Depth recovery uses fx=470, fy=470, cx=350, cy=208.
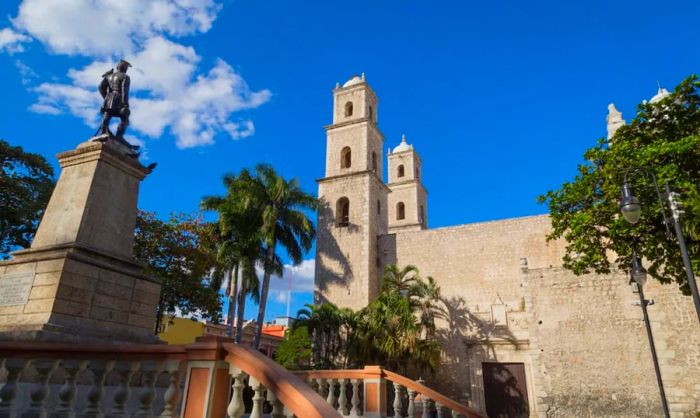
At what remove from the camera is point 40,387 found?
4.36 m

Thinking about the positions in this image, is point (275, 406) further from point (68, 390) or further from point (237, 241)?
point (237, 241)

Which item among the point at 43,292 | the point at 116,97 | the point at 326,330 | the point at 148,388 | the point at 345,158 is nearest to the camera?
the point at 148,388

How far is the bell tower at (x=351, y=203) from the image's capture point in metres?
26.1

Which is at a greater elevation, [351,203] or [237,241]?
[351,203]

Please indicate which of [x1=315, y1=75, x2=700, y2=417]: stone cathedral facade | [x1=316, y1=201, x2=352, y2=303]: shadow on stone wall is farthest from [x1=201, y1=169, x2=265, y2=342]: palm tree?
[x1=315, y1=75, x2=700, y2=417]: stone cathedral facade

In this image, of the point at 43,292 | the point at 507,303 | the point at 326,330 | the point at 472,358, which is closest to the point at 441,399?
the point at 43,292

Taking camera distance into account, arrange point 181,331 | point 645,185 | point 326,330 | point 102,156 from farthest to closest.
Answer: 1. point 181,331
2. point 326,330
3. point 645,185
4. point 102,156

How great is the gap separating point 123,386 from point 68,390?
0.51 m

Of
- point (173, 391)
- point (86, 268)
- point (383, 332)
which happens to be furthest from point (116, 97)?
point (383, 332)

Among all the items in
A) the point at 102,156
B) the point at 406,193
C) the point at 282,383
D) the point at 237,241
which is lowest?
the point at 282,383

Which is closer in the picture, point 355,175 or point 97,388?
point 97,388

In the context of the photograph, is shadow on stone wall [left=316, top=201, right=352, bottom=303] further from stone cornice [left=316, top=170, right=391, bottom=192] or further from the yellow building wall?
the yellow building wall

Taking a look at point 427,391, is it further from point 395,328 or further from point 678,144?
point 395,328

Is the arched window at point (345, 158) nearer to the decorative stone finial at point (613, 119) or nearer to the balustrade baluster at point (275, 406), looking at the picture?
the decorative stone finial at point (613, 119)
